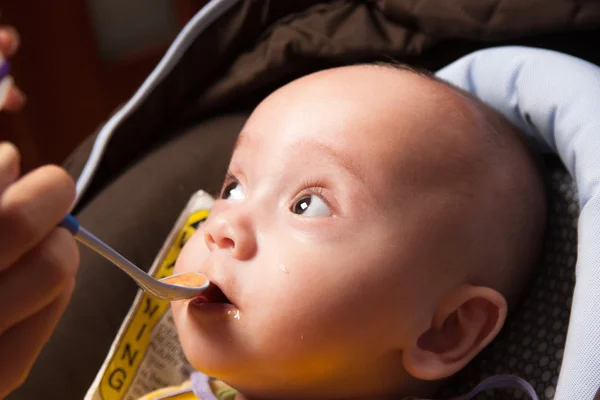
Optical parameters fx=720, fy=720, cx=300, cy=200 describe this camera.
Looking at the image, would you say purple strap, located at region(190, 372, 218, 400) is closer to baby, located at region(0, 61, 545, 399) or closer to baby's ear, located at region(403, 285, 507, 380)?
baby, located at region(0, 61, 545, 399)

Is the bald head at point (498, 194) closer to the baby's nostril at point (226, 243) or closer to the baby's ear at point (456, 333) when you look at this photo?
the baby's ear at point (456, 333)

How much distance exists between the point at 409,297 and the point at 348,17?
0.51 m

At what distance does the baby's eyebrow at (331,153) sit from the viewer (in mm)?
747

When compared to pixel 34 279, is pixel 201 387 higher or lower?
lower

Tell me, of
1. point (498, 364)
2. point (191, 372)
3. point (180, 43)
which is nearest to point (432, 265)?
point (498, 364)

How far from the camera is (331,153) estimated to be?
75 centimetres

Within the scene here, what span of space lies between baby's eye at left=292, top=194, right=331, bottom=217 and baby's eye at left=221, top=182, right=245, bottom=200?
0.25 feet

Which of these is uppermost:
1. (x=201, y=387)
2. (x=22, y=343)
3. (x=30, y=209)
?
(x=30, y=209)

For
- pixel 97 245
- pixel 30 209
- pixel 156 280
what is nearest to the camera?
pixel 30 209

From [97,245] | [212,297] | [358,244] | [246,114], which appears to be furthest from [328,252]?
[246,114]

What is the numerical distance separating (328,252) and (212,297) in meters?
0.14

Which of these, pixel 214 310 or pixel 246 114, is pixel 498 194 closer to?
pixel 214 310

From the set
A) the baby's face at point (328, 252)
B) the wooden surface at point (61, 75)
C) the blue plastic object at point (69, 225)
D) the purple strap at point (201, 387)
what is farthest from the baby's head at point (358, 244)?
the wooden surface at point (61, 75)

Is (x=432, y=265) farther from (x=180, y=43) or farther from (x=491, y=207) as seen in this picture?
(x=180, y=43)
